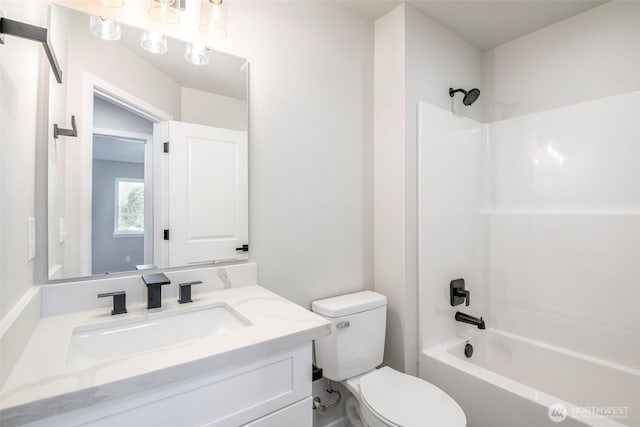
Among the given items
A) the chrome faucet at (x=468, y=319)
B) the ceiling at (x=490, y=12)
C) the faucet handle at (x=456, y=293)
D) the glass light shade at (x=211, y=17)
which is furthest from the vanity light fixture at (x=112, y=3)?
the chrome faucet at (x=468, y=319)

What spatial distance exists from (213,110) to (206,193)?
37cm

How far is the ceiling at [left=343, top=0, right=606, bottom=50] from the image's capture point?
174 cm

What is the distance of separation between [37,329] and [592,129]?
2.68 meters

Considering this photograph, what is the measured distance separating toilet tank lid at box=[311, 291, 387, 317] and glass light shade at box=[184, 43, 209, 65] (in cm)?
125

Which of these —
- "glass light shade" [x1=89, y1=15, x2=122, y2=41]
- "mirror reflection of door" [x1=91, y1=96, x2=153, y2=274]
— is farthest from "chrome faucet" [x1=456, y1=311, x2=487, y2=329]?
"glass light shade" [x1=89, y1=15, x2=122, y2=41]

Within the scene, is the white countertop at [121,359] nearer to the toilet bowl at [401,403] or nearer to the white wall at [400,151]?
the toilet bowl at [401,403]

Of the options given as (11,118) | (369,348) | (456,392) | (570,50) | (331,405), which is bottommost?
(331,405)

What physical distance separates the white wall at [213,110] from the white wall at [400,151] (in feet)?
2.83

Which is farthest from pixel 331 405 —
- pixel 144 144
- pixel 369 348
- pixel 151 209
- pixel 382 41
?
pixel 382 41

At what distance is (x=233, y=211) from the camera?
138cm

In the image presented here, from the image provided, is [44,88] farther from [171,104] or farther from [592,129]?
[592,129]

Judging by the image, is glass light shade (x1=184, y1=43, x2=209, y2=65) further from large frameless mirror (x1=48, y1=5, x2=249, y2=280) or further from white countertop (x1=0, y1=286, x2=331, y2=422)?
white countertop (x1=0, y1=286, x2=331, y2=422)

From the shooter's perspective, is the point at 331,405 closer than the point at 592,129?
Yes

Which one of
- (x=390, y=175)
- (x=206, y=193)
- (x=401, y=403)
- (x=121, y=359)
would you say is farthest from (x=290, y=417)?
(x=390, y=175)
